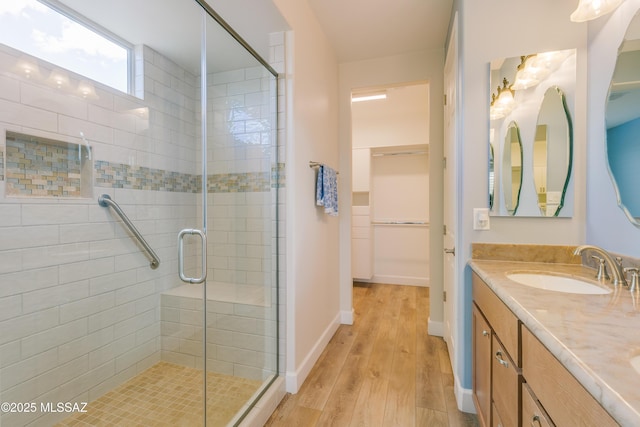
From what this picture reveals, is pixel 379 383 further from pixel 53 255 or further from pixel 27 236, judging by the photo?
pixel 27 236

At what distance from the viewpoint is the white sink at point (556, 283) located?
1.26m

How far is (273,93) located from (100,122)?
105 centimetres

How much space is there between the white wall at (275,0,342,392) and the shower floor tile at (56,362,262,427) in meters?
0.39

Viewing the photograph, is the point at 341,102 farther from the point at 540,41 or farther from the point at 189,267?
the point at 189,267

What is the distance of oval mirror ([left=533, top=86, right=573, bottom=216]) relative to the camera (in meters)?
1.59

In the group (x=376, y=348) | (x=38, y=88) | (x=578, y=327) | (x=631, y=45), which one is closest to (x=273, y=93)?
(x=38, y=88)

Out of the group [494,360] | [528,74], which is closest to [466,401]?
[494,360]

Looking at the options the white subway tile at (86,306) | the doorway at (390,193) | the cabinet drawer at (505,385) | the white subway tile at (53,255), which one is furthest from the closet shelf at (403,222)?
the white subway tile at (53,255)

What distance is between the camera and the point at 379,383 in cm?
201

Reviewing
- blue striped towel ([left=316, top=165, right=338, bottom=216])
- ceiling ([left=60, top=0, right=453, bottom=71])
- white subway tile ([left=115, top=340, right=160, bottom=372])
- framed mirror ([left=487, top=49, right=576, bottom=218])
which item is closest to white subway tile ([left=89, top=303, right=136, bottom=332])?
white subway tile ([left=115, top=340, right=160, bottom=372])

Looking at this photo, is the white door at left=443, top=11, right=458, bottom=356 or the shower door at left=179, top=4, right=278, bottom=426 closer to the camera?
the shower door at left=179, top=4, right=278, bottom=426

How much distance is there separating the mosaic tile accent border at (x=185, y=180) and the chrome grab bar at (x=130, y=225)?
0.09m

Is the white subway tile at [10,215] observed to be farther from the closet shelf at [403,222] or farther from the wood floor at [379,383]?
the closet shelf at [403,222]

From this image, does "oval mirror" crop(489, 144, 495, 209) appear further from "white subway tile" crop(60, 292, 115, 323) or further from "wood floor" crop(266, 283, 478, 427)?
"white subway tile" crop(60, 292, 115, 323)
